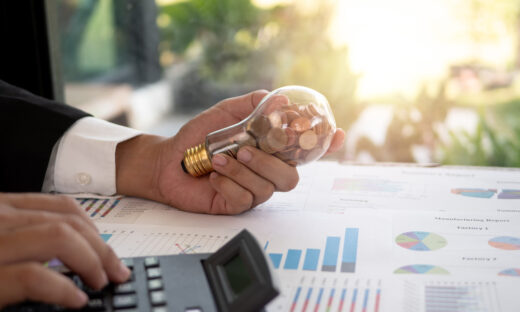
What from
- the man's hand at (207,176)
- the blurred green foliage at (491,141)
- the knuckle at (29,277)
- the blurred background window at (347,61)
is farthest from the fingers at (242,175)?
the blurred green foliage at (491,141)

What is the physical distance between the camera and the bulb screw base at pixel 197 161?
30.9 inches

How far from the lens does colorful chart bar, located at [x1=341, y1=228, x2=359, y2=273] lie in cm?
62

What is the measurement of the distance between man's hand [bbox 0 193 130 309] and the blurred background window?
1.01 metres

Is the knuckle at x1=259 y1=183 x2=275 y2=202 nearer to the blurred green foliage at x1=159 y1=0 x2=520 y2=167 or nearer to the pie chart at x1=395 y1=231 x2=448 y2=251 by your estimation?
the pie chart at x1=395 y1=231 x2=448 y2=251

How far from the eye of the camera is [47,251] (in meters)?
0.51

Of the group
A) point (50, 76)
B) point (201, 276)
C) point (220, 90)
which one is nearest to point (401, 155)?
point (220, 90)

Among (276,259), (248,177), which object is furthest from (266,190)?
(276,259)

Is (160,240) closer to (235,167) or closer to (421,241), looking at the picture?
(235,167)

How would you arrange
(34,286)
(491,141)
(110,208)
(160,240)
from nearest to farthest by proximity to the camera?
(34,286) < (160,240) < (110,208) < (491,141)

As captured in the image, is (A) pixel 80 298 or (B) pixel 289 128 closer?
(A) pixel 80 298

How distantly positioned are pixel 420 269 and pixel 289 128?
24 centimetres

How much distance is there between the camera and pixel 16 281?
19.2 inches

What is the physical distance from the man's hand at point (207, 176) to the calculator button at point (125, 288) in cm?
24

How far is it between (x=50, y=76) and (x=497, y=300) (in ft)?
3.88
